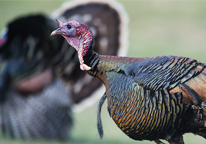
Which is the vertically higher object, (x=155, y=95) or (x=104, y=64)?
(x=104, y=64)

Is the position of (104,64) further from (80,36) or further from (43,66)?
(43,66)

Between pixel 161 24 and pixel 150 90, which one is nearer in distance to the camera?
pixel 150 90

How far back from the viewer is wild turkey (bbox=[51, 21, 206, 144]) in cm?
267

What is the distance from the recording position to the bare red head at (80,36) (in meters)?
2.77

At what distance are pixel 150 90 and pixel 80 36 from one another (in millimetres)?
599

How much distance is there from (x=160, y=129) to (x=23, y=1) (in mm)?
10661

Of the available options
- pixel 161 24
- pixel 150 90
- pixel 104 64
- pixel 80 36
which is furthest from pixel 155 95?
pixel 161 24

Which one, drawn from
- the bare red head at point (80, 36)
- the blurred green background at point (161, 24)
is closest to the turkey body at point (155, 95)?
the bare red head at point (80, 36)

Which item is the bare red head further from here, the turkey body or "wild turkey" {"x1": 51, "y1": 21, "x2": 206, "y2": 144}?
the turkey body

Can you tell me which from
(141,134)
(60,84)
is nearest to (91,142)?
(60,84)

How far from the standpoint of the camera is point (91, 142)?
4.53 meters

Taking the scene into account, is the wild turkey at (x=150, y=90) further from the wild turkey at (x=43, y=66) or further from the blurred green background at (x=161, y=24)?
the blurred green background at (x=161, y=24)

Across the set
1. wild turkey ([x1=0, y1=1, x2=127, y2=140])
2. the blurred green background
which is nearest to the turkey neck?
wild turkey ([x1=0, y1=1, x2=127, y2=140])

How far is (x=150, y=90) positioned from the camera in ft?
8.81
